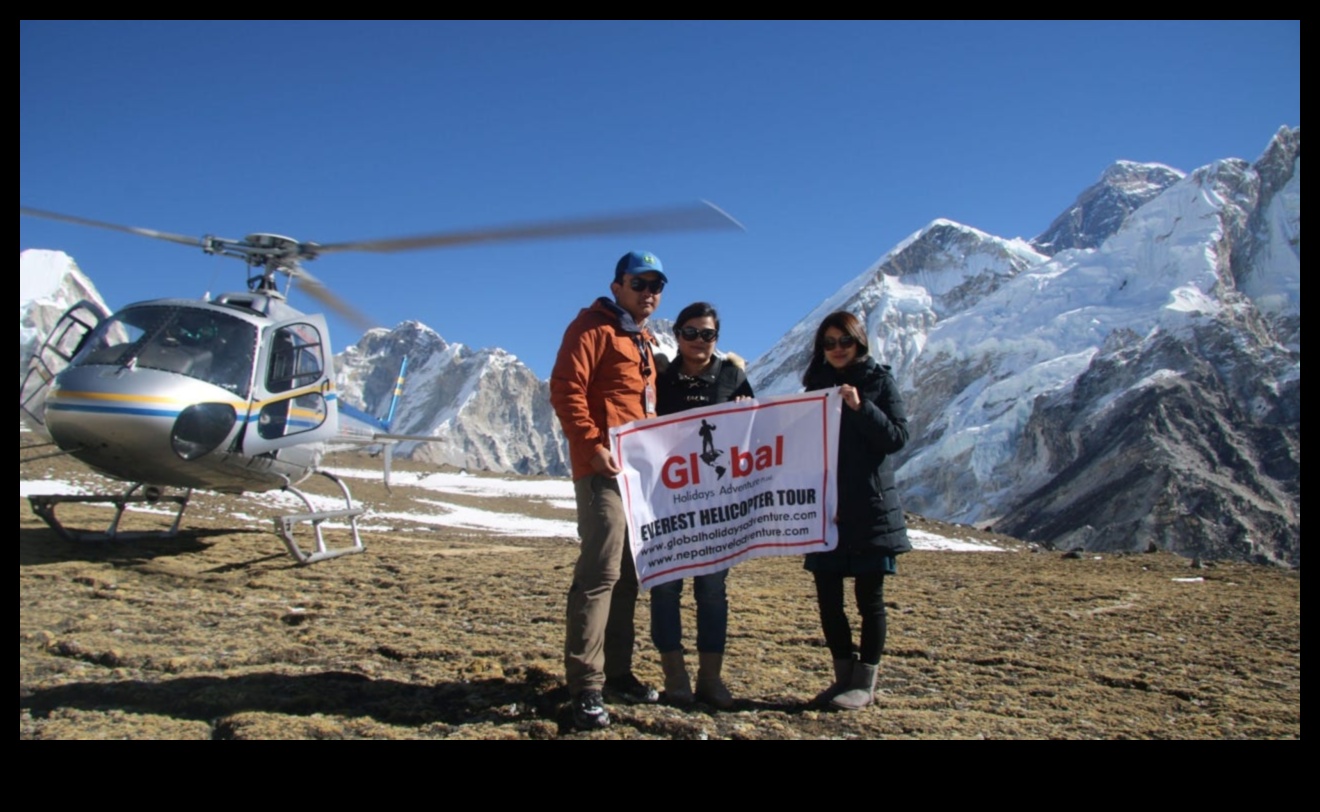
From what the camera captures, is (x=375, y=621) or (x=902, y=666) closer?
(x=902, y=666)

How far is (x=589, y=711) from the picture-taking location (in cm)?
342

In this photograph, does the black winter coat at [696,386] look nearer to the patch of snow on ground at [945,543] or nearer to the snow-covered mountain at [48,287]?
the patch of snow on ground at [945,543]

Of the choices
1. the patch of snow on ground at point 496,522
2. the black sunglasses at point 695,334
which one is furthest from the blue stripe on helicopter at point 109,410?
the patch of snow on ground at point 496,522

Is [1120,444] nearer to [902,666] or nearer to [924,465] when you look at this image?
[924,465]

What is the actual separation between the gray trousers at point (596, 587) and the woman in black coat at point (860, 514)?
97 cm

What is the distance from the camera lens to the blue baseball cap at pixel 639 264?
4.00m

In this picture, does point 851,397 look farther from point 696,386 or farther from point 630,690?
point 630,690

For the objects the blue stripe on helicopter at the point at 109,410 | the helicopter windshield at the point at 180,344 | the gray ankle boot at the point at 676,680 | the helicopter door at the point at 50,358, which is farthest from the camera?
the helicopter door at the point at 50,358

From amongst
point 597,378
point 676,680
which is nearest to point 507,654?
point 676,680

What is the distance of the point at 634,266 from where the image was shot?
13.2 feet

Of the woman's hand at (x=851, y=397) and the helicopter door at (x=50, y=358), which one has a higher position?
the helicopter door at (x=50, y=358)
